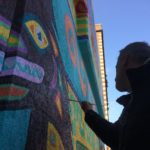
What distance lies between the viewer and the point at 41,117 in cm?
179

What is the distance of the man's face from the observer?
176 cm

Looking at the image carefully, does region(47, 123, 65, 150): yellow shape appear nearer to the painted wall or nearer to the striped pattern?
the painted wall

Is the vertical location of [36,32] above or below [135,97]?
above

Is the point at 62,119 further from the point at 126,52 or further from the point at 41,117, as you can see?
the point at 126,52

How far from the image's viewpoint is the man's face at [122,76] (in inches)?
69.4

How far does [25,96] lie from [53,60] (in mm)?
719

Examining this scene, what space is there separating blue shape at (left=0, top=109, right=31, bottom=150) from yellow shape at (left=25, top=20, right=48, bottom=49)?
0.51 metres

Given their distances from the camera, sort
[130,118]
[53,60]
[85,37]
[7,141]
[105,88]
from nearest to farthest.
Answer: [7,141], [130,118], [53,60], [85,37], [105,88]

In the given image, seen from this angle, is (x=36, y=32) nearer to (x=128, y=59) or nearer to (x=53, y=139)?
(x=128, y=59)

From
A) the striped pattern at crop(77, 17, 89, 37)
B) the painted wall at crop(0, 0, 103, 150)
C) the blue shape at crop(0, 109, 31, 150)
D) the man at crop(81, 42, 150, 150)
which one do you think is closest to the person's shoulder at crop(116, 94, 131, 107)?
the man at crop(81, 42, 150, 150)

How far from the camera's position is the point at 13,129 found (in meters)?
1.42

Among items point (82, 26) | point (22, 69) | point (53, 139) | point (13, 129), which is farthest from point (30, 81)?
point (82, 26)

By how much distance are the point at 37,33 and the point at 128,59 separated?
2.00 ft

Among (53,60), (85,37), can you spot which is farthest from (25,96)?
(85,37)
